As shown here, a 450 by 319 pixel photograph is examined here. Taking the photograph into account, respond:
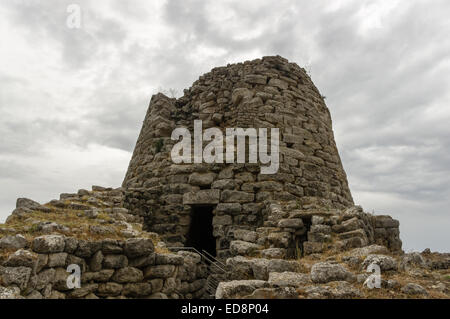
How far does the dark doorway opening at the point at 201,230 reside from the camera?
7.33 m

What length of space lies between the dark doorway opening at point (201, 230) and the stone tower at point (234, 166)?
0.08 feet

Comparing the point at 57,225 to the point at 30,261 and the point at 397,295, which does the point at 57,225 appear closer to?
the point at 30,261

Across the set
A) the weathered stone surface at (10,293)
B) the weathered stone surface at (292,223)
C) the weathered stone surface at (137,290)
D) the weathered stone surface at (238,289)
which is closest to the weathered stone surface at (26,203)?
the weathered stone surface at (137,290)

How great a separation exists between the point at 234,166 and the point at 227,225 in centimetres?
126

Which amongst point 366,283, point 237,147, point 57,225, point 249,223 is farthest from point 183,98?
point 366,283

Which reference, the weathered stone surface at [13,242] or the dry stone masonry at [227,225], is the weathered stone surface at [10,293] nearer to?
the dry stone masonry at [227,225]

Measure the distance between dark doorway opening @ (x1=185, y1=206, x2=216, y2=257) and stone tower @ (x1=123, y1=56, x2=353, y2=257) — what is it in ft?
0.08

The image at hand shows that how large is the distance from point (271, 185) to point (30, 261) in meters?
4.64

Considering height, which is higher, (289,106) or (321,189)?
(289,106)

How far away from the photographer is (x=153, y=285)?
439cm

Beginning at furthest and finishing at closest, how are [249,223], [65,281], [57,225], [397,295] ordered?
[249,223] < [57,225] < [65,281] < [397,295]

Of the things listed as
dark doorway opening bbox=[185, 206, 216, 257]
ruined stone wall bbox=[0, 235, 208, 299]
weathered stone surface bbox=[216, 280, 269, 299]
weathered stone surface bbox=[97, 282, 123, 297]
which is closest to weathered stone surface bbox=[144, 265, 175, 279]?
ruined stone wall bbox=[0, 235, 208, 299]

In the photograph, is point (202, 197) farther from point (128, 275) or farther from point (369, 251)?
point (369, 251)

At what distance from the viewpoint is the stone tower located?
22.3 feet
